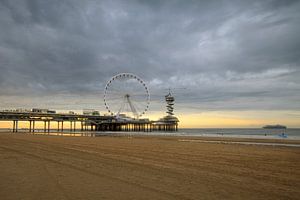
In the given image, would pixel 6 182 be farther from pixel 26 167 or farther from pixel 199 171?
pixel 199 171

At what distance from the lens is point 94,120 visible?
397 ft

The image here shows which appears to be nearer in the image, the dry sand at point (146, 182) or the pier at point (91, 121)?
the dry sand at point (146, 182)

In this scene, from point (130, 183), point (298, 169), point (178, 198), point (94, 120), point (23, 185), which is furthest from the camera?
point (94, 120)

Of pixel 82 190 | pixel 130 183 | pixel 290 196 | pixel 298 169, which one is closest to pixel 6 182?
pixel 82 190

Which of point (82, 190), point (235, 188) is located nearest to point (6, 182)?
point (82, 190)

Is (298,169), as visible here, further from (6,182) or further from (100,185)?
(6,182)

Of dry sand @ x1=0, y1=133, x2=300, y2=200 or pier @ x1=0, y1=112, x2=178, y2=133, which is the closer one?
dry sand @ x1=0, y1=133, x2=300, y2=200

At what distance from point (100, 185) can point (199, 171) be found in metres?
3.91

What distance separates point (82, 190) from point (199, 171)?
4.56 m

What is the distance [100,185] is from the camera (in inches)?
277

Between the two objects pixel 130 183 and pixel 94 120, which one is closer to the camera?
pixel 130 183

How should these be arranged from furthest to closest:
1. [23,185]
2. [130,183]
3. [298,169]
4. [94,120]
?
[94,120], [298,169], [130,183], [23,185]

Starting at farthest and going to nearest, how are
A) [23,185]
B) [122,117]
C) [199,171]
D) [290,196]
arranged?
1. [122,117]
2. [199,171]
3. [23,185]
4. [290,196]

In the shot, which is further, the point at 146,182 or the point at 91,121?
the point at 91,121
